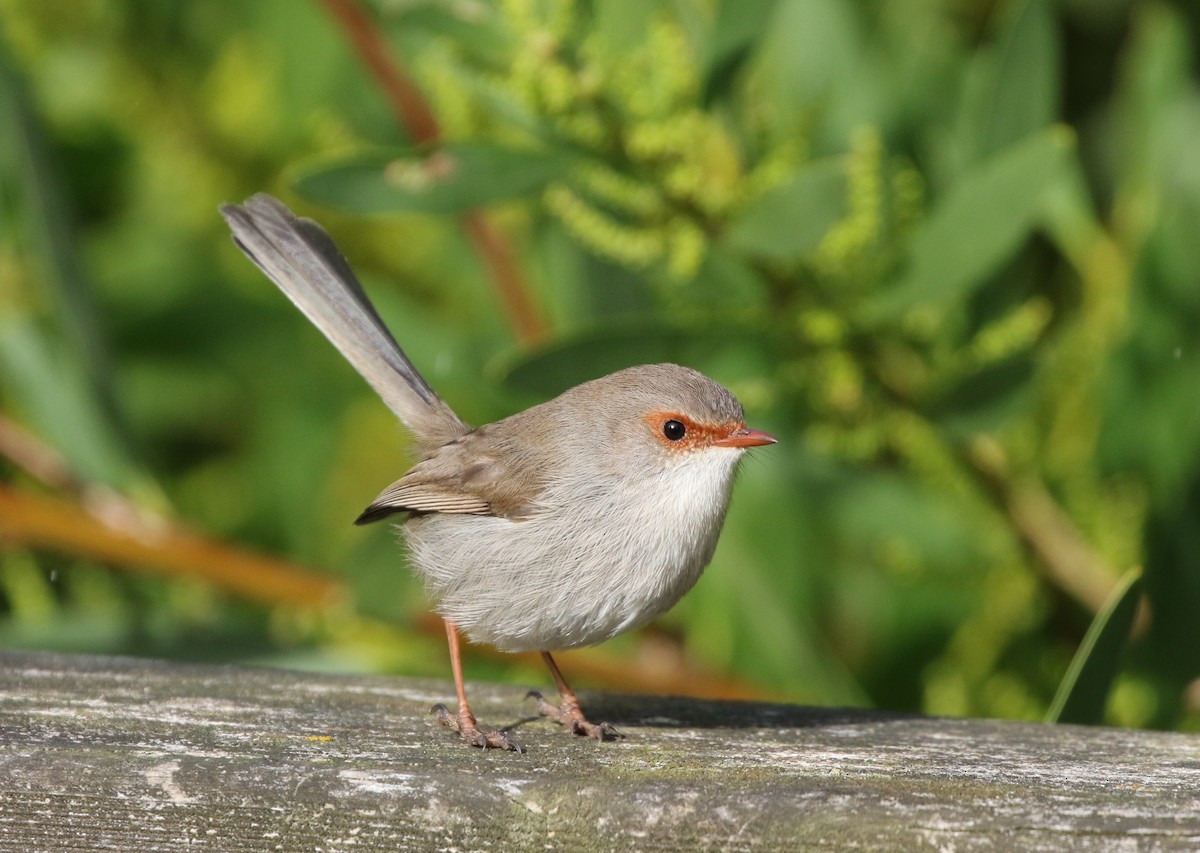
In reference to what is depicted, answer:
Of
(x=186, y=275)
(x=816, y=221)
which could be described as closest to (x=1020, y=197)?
(x=816, y=221)

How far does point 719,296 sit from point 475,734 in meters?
1.64

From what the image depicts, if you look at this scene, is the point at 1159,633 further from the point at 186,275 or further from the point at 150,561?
the point at 186,275

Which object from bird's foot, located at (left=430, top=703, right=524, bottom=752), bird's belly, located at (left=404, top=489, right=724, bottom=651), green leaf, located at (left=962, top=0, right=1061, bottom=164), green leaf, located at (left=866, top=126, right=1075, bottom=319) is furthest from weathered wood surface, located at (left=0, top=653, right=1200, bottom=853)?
green leaf, located at (left=962, top=0, right=1061, bottom=164)

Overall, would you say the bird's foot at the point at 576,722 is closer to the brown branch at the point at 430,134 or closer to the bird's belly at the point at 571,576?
the bird's belly at the point at 571,576

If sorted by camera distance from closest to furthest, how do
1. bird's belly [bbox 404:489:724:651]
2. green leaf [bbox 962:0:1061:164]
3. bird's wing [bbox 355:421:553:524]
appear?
bird's belly [bbox 404:489:724:651] < bird's wing [bbox 355:421:553:524] < green leaf [bbox 962:0:1061:164]

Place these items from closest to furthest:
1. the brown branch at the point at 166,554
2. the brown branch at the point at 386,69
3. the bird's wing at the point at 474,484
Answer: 1. the bird's wing at the point at 474,484
2. the brown branch at the point at 166,554
3. the brown branch at the point at 386,69

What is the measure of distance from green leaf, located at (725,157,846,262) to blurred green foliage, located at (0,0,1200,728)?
0.01m

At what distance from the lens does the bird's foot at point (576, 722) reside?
306 centimetres

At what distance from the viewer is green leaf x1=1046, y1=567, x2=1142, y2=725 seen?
10.4 ft

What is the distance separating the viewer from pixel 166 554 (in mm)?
4559

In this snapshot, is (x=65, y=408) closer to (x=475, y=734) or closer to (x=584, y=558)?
(x=584, y=558)

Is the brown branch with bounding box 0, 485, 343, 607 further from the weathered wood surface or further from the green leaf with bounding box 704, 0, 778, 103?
the green leaf with bounding box 704, 0, 778, 103

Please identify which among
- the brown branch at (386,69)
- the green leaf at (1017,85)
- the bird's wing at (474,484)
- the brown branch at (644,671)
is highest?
the brown branch at (386,69)

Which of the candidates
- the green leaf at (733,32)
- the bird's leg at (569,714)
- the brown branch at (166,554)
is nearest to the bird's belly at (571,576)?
the bird's leg at (569,714)
